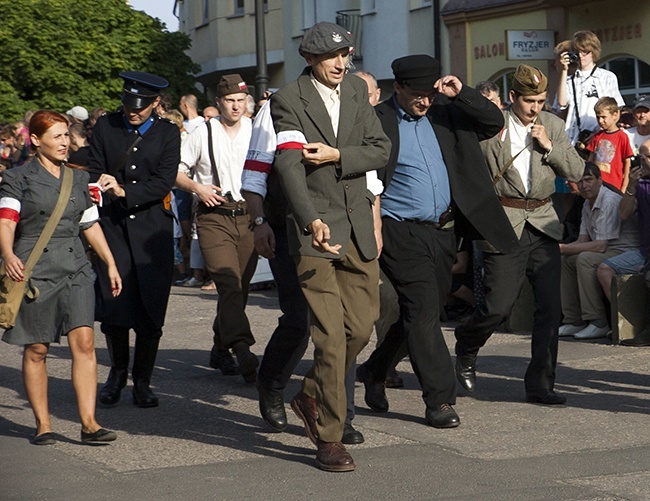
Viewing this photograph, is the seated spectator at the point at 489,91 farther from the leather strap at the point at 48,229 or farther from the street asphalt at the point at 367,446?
the leather strap at the point at 48,229

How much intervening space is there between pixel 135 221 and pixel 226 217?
107cm

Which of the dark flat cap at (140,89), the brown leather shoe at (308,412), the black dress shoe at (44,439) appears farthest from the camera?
the dark flat cap at (140,89)

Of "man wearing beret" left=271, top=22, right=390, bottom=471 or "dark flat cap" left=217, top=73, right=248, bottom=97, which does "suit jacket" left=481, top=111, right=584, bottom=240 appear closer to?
"man wearing beret" left=271, top=22, right=390, bottom=471

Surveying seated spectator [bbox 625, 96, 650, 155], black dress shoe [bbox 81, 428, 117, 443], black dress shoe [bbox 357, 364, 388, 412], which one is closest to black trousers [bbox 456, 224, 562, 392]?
black dress shoe [bbox 357, 364, 388, 412]

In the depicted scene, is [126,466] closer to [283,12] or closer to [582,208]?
[582,208]

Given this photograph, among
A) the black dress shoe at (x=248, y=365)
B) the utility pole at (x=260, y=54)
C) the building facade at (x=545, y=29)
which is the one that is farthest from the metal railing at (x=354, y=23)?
the black dress shoe at (x=248, y=365)

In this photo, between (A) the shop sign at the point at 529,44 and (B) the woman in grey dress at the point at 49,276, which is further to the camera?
(A) the shop sign at the point at 529,44

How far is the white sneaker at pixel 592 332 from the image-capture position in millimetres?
11617

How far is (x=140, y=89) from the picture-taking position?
9031 millimetres

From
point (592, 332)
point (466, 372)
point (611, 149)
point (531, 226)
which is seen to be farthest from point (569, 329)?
point (531, 226)

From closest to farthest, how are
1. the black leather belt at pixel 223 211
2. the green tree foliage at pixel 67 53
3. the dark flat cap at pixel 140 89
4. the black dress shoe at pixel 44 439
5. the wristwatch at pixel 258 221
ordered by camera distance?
the wristwatch at pixel 258 221 → the black dress shoe at pixel 44 439 → the dark flat cap at pixel 140 89 → the black leather belt at pixel 223 211 → the green tree foliage at pixel 67 53

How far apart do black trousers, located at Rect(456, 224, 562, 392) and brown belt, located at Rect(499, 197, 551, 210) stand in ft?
0.39

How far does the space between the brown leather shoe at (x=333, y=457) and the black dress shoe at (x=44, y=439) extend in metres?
1.69

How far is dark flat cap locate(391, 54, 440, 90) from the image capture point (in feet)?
26.2
